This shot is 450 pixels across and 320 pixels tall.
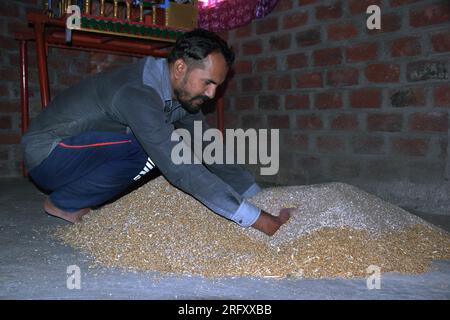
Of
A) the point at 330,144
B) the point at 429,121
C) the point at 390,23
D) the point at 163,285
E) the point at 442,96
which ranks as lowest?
the point at 163,285

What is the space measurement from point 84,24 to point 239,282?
1.82 m

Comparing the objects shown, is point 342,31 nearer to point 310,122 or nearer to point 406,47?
point 406,47

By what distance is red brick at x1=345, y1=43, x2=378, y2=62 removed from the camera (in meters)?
2.43

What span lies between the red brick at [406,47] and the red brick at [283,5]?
30.7 inches

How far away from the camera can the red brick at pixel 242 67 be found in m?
3.11

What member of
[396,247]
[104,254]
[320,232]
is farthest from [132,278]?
[396,247]

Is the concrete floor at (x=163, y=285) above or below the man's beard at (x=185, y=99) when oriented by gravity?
below

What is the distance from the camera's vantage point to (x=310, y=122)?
9.11 ft

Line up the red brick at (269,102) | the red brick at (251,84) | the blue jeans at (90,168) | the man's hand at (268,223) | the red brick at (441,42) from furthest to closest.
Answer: the red brick at (251,84)
the red brick at (269,102)
the red brick at (441,42)
the blue jeans at (90,168)
the man's hand at (268,223)

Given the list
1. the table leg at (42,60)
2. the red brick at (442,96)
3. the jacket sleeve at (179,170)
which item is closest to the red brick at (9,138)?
the table leg at (42,60)

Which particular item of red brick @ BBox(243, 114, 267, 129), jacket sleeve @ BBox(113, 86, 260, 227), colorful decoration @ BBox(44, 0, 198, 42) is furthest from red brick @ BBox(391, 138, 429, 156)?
colorful decoration @ BBox(44, 0, 198, 42)

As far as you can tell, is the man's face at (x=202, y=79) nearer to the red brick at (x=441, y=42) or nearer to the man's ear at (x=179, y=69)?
the man's ear at (x=179, y=69)

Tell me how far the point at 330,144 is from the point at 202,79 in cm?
137

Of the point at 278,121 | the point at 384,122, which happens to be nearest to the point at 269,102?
the point at 278,121
